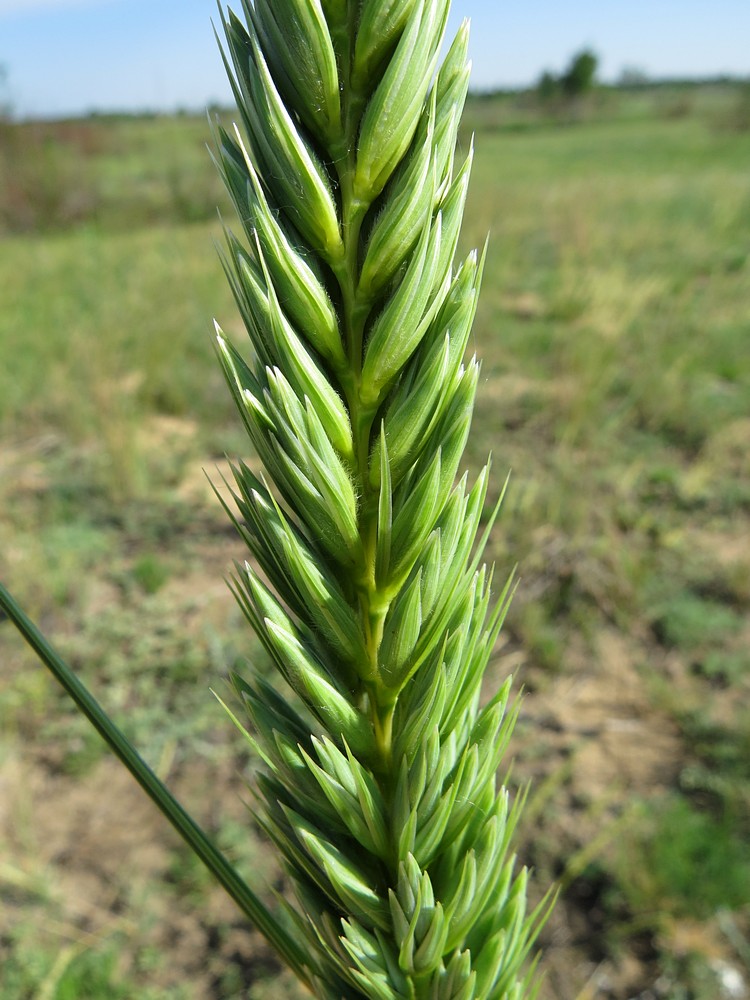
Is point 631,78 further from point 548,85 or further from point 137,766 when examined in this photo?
point 137,766

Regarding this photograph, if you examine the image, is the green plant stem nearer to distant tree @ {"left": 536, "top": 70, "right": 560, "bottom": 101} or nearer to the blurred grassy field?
the blurred grassy field

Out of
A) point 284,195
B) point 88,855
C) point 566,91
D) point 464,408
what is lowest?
point 88,855

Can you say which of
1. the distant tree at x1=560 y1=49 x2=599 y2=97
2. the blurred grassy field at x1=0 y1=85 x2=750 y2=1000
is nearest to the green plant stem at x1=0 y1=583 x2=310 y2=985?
the blurred grassy field at x1=0 y1=85 x2=750 y2=1000

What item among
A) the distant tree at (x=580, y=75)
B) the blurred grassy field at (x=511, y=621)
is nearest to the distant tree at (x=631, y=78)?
the distant tree at (x=580, y=75)

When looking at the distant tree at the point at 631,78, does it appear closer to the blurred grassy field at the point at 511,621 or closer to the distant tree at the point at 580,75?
the distant tree at the point at 580,75

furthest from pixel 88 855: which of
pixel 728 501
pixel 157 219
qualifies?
pixel 157 219

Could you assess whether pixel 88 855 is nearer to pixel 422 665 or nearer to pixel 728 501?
pixel 422 665

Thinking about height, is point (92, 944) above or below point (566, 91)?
below
